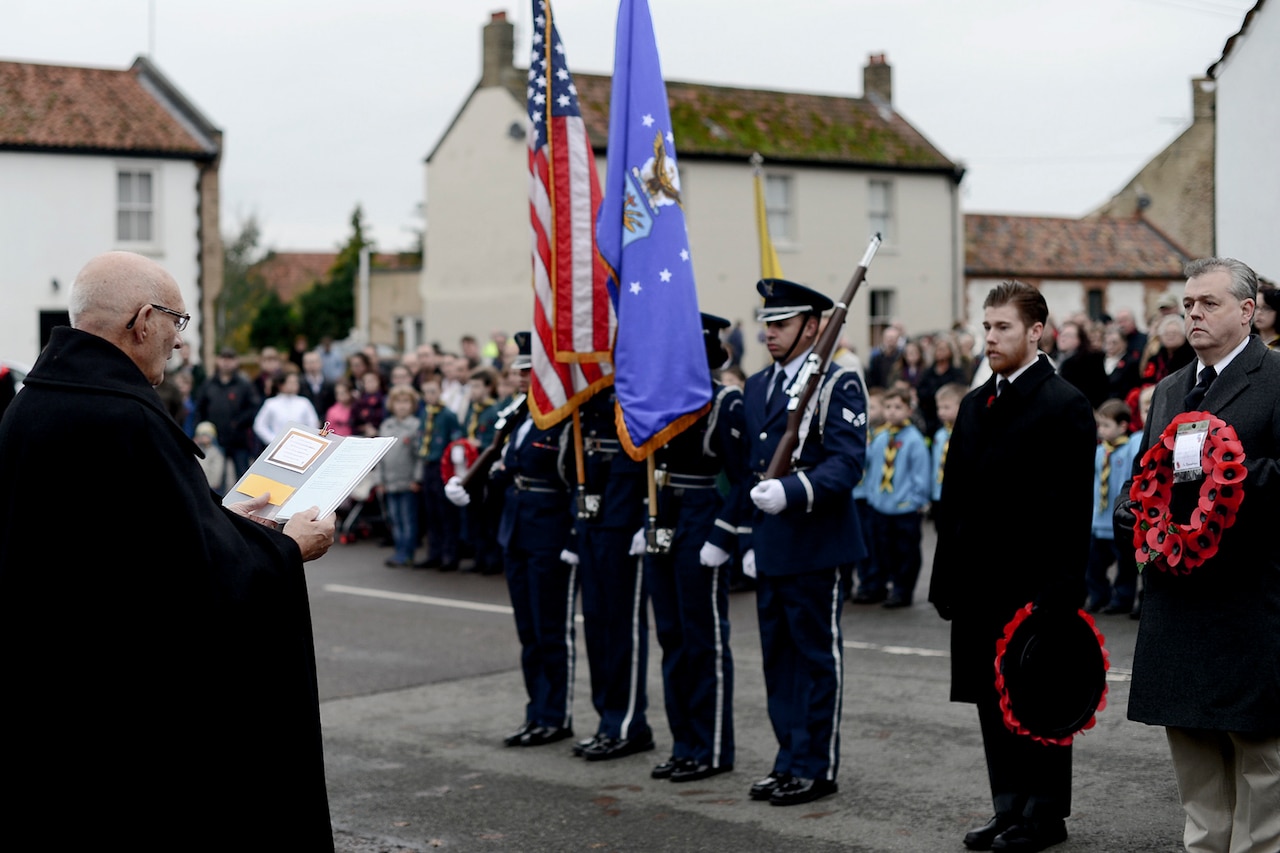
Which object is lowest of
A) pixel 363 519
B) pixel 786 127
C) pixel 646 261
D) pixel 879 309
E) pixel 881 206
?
pixel 363 519

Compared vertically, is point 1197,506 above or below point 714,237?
below

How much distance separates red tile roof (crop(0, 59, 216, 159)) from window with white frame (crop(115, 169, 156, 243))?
1.87ft

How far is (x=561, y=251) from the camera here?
8.00 m

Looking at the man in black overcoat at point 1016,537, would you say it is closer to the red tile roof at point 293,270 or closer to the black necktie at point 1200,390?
the black necktie at point 1200,390

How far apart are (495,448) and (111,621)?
194 inches

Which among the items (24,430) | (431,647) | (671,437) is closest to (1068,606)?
(671,437)

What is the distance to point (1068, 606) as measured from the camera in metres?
5.68

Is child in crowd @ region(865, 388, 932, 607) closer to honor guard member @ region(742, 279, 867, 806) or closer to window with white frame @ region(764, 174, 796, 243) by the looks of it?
honor guard member @ region(742, 279, 867, 806)

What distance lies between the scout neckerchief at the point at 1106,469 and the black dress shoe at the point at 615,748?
496 cm

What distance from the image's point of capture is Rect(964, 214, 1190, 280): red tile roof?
129ft

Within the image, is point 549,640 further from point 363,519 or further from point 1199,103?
point 1199,103

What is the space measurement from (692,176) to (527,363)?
80.0 feet

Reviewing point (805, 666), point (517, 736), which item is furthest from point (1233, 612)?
point (517, 736)

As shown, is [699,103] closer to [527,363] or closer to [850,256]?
[850,256]
